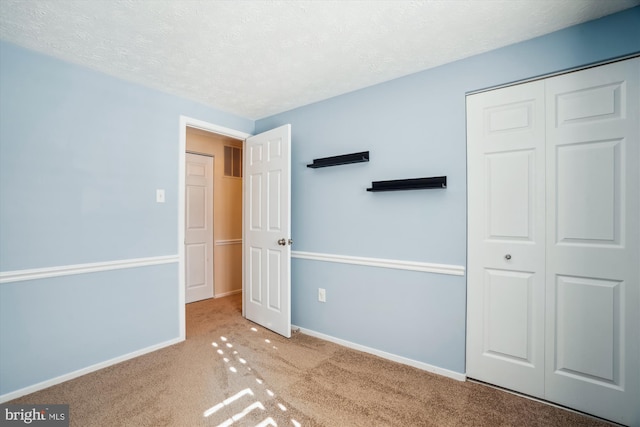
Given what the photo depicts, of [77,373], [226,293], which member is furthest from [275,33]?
[226,293]

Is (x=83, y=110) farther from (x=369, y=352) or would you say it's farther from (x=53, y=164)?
(x=369, y=352)

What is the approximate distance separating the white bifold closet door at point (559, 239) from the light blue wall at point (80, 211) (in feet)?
8.93

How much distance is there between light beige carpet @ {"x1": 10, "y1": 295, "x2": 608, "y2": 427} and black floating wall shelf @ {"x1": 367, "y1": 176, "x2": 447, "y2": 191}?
57.1 inches

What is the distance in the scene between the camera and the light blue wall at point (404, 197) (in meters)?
1.92

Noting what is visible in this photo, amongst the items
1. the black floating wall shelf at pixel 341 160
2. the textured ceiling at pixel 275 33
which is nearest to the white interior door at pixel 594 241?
the textured ceiling at pixel 275 33

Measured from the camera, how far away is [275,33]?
181cm

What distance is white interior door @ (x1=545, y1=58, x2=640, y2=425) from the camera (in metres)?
1.62

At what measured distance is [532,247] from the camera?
190cm

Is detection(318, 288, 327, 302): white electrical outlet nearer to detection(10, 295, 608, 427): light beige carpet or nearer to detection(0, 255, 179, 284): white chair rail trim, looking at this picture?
detection(10, 295, 608, 427): light beige carpet

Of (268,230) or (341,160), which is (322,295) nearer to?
(268,230)

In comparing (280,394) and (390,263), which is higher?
(390,263)

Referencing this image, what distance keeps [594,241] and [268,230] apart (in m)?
2.60

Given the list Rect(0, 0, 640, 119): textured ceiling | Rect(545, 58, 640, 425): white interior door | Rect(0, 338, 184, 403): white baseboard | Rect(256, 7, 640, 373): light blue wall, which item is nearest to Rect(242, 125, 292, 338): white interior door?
Rect(256, 7, 640, 373): light blue wall

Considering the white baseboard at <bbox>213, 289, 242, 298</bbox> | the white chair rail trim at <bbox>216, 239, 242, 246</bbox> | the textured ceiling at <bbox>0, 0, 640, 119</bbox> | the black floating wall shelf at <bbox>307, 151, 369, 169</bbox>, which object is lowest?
the white baseboard at <bbox>213, 289, 242, 298</bbox>
